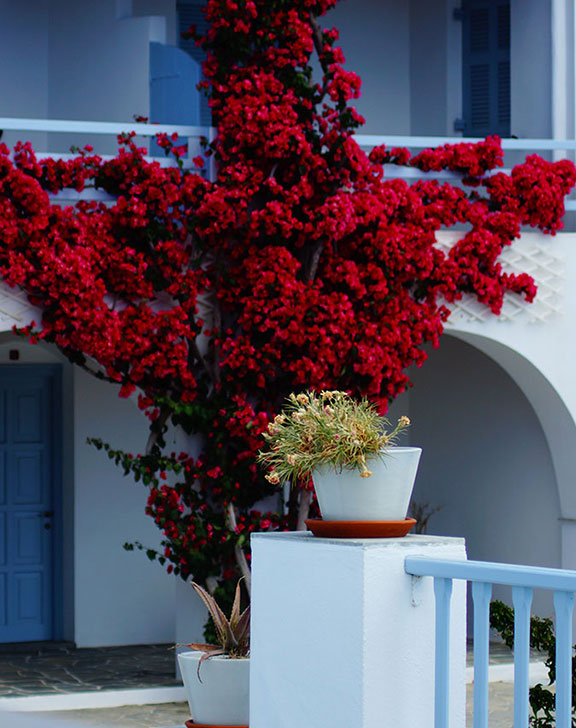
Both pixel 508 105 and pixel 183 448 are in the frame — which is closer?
pixel 183 448

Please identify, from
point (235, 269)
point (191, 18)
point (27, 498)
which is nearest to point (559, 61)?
point (235, 269)

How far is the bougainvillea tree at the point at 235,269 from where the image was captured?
8.33 m

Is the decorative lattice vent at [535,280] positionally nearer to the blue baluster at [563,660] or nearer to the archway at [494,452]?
the archway at [494,452]

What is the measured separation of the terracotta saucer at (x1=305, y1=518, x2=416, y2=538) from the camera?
4.09 metres

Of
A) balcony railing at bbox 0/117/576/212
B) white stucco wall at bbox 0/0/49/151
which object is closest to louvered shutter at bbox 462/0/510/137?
balcony railing at bbox 0/117/576/212

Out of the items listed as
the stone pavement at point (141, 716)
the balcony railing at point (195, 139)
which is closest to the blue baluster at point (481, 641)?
the stone pavement at point (141, 716)

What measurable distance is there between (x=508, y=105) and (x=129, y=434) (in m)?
4.53

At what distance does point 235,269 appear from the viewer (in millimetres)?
8602

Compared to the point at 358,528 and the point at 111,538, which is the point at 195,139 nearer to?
the point at 111,538

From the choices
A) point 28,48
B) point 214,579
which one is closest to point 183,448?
point 214,579

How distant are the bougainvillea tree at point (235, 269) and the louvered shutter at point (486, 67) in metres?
2.77

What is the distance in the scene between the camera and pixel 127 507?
11078 mm

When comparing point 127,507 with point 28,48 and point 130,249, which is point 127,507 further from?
point 28,48

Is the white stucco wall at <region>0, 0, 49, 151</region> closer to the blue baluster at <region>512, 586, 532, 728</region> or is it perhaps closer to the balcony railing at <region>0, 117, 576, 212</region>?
the balcony railing at <region>0, 117, 576, 212</region>
